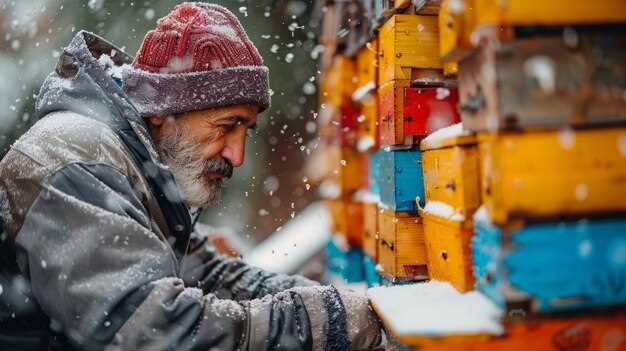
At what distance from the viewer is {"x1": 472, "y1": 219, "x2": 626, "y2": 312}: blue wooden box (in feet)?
5.50

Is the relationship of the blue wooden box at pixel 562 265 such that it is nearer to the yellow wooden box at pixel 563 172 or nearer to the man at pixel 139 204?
the yellow wooden box at pixel 563 172

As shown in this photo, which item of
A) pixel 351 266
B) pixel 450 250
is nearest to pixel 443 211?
pixel 450 250

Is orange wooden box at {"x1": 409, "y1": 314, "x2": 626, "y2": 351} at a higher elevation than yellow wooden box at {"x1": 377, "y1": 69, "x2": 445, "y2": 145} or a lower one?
lower

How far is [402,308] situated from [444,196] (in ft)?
1.69

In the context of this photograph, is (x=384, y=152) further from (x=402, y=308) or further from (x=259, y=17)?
(x=259, y=17)

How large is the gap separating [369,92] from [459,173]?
5.77ft

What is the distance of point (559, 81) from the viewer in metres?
1.65

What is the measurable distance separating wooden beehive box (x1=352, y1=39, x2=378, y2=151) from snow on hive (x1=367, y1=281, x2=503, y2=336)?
5.61ft

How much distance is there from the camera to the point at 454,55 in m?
1.96

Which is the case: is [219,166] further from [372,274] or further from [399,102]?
[372,274]

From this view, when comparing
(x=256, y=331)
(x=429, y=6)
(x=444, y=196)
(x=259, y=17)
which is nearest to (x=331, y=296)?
(x=256, y=331)

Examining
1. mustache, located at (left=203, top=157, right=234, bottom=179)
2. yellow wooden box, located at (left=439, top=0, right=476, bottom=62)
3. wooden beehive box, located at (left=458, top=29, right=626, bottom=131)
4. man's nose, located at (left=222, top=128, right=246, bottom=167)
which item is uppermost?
yellow wooden box, located at (left=439, top=0, right=476, bottom=62)

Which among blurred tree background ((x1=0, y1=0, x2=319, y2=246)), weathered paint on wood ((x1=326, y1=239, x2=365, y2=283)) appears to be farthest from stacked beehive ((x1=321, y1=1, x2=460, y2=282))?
blurred tree background ((x1=0, y1=0, x2=319, y2=246))

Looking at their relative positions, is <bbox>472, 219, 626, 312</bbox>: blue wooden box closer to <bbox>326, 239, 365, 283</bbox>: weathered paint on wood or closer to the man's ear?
the man's ear
